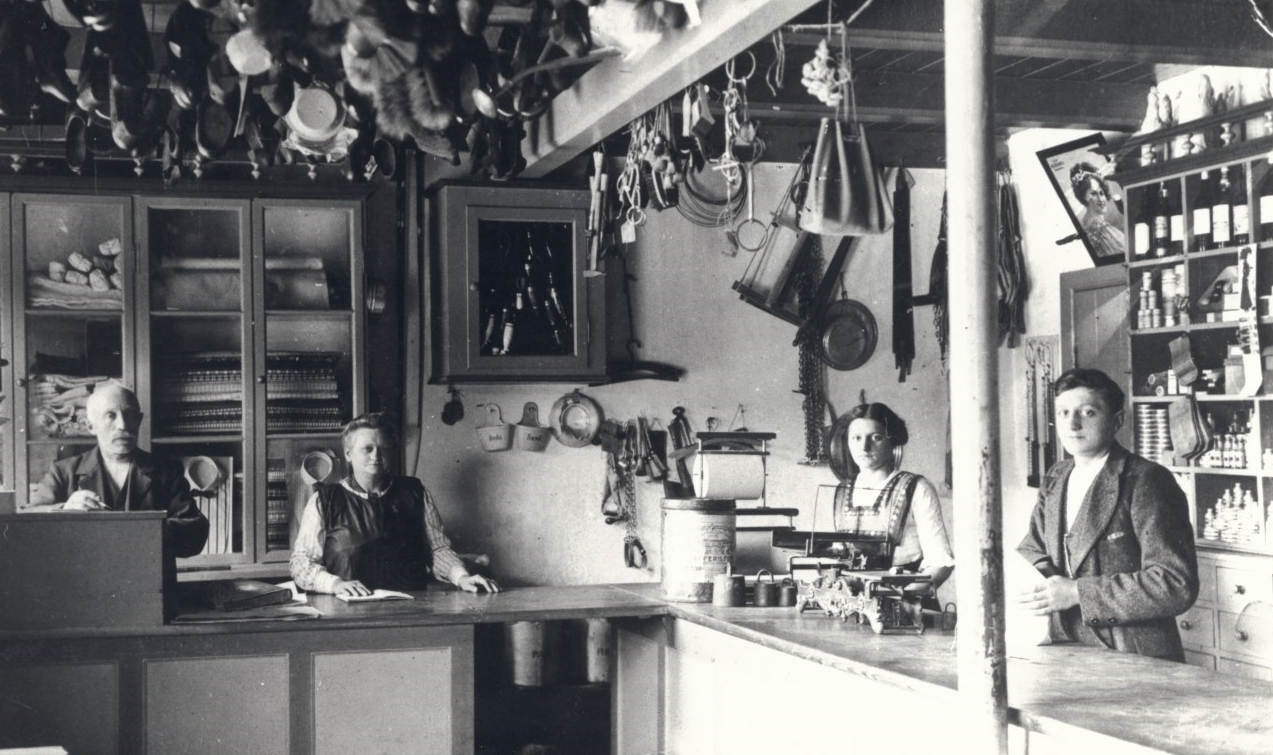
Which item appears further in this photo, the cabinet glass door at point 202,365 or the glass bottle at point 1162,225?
the cabinet glass door at point 202,365

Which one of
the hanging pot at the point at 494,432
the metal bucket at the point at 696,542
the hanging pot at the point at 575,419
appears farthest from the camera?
the hanging pot at the point at 575,419

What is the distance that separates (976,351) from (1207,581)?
3.02 meters

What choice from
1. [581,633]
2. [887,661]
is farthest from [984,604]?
[581,633]

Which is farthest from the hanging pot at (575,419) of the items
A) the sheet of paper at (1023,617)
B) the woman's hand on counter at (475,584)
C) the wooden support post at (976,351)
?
the wooden support post at (976,351)

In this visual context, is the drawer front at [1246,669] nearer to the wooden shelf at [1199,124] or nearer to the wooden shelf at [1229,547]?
the wooden shelf at [1229,547]

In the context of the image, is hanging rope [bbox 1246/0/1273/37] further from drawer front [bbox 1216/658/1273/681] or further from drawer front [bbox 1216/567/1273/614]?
drawer front [bbox 1216/658/1273/681]

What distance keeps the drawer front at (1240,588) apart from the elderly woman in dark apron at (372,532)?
2916mm

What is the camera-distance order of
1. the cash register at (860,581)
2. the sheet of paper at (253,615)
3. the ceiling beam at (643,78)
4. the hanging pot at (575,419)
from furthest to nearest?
1. the hanging pot at (575,419)
2. the sheet of paper at (253,615)
3. the cash register at (860,581)
4. the ceiling beam at (643,78)

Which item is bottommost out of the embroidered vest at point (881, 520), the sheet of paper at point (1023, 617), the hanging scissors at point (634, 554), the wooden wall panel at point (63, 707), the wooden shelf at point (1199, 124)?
the wooden wall panel at point (63, 707)

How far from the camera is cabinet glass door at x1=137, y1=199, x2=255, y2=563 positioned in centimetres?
589

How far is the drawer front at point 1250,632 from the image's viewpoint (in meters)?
5.07

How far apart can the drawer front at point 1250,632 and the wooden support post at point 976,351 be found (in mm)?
2684

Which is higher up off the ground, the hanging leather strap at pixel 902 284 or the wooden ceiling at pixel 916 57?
the wooden ceiling at pixel 916 57

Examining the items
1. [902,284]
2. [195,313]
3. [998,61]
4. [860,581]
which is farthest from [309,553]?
[902,284]
